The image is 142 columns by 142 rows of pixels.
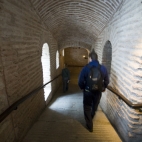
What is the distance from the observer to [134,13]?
211cm

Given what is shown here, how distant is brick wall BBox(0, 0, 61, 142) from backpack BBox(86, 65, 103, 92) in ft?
4.83

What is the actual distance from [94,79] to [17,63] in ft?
5.27

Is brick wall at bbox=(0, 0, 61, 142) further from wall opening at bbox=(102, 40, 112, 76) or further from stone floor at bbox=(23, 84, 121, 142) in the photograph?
wall opening at bbox=(102, 40, 112, 76)

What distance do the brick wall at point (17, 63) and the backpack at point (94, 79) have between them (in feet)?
4.83

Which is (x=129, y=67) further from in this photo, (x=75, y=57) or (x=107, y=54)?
(x=75, y=57)

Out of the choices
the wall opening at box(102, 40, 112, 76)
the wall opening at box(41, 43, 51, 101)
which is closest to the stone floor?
the wall opening at box(41, 43, 51, 101)

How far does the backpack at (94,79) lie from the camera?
244 cm

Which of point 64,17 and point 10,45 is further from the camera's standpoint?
point 64,17

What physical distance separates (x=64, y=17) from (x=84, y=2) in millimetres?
1184

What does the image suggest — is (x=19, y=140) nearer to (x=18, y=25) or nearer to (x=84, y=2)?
(x=18, y=25)

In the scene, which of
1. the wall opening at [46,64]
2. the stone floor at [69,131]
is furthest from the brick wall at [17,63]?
the wall opening at [46,64]

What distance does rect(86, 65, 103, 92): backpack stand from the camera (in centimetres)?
244

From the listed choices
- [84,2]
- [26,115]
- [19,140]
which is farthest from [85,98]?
[84,2]

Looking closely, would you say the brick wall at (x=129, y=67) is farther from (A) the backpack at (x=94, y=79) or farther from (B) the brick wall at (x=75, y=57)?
(B) the brick wall at (x=75, y=57)
